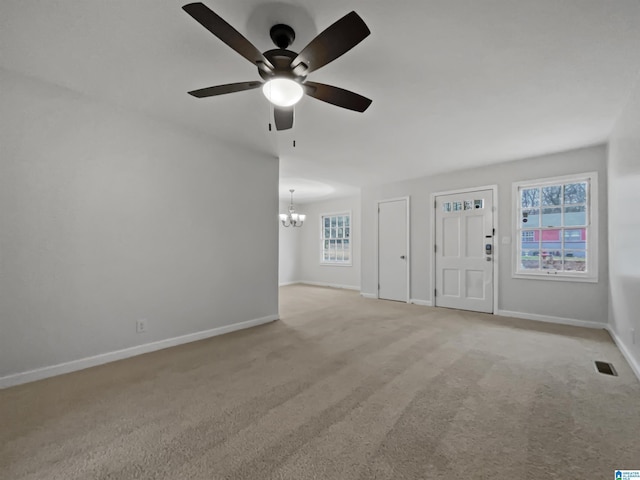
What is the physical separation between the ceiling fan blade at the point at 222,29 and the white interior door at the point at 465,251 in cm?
443

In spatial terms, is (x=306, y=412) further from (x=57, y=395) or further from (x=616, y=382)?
(x=616, y=382)

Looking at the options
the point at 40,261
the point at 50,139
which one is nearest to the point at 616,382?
the point at 40,261

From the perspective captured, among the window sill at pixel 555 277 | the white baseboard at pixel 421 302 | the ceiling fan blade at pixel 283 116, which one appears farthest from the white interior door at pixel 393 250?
the ceiling fan blade at pixel 283 116

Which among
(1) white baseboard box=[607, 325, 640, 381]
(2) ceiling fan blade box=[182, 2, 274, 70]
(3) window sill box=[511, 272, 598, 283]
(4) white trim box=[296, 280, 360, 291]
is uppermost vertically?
(2) ceiling fan blade box=[182, 2, 274, 70]

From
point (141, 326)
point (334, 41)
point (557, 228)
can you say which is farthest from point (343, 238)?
point (334, 41)

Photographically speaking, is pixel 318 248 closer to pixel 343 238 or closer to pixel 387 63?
pixel 343 238

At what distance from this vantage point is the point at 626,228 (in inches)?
112

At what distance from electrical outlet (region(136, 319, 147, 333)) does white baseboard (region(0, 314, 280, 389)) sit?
15 centimetres

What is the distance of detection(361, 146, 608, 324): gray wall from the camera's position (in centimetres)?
404

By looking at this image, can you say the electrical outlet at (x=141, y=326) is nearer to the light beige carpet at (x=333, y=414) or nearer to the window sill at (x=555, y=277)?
the light beige carpet at (x=333, y=414)

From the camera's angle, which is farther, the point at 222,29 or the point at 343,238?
the point at 343,238

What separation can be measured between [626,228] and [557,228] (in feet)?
5.22

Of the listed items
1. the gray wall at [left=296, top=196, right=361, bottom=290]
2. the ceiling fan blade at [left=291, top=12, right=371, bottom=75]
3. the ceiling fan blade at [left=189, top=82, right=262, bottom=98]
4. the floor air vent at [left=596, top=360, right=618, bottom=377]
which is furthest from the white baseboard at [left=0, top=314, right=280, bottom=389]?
the gray wall at [left=296, top=196, right=361, bottom=290]

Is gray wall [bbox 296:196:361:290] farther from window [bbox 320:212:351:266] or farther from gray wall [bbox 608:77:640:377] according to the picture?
gray wall [bbox 608:77:640:377]
